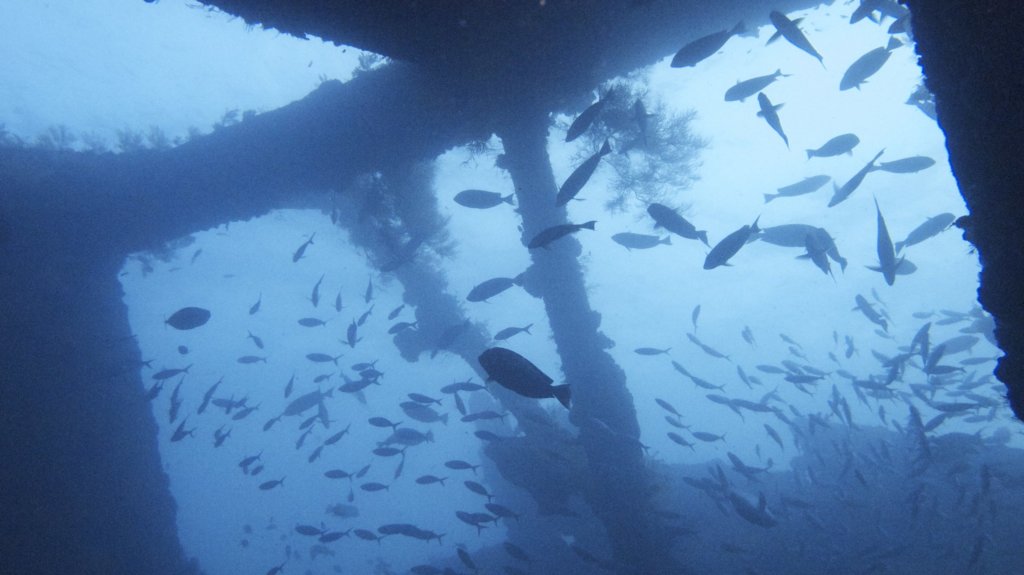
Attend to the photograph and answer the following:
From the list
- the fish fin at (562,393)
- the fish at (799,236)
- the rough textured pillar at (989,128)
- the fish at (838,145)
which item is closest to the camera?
the rough textured pillar at (989,128)

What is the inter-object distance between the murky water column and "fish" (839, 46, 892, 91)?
4.96 metres

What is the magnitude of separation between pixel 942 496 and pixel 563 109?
1564 centimetres

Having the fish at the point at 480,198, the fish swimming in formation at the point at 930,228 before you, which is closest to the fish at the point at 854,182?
the fish swimming in formation at the point at 930,228

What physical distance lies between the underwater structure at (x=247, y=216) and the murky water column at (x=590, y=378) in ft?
0.13

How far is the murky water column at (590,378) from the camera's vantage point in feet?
33.2

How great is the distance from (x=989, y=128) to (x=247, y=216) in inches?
508

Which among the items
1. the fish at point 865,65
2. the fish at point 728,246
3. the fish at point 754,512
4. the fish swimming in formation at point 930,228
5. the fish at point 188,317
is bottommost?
the fish at point 754,512

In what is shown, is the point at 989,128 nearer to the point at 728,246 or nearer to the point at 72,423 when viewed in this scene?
the point at 728,246

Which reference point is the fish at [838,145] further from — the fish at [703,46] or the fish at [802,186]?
the fish at [703,46]

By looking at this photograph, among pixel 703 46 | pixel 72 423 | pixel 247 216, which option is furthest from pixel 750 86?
pixel 72 423

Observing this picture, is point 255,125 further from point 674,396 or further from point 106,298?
point 674,396

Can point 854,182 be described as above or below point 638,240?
below

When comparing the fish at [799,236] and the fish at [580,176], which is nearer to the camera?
the fish at [580,176]

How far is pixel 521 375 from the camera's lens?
14.7 feet
